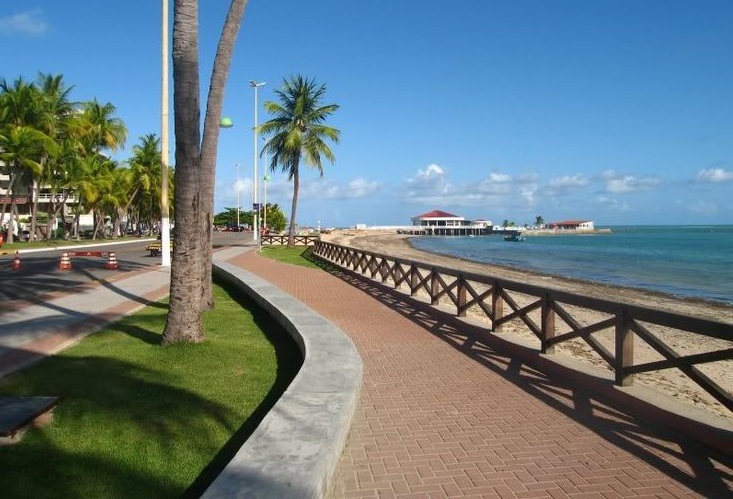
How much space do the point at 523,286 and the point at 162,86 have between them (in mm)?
15775

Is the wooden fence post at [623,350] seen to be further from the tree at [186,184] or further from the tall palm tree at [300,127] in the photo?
the tall palm tree at [300,127]

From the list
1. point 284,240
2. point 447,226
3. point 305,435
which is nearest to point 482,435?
point 305,435

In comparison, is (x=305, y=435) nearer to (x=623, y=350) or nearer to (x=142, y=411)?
(x=142, y=411)

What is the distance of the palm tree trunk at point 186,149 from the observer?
718cm

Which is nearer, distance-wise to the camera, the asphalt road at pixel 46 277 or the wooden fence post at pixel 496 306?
the wooden fence post at pixel 496 306

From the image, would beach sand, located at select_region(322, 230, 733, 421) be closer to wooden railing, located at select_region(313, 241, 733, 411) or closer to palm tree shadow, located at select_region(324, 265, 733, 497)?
wooden railing, located at select_region(313, 241, 733, 411)

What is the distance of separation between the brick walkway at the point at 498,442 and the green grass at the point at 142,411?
1110 millimetres

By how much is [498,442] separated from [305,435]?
1718 millimetres

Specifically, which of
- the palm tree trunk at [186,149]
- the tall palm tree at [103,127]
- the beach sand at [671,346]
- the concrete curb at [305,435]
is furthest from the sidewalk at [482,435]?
the tall palm tree at [103,127]

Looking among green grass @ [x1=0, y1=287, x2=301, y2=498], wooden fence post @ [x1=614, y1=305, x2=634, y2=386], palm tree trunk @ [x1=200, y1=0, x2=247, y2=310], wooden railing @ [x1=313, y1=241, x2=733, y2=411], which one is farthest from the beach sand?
palm tree trunk @ [x1=200, y1=0, x2=247, y2=310]

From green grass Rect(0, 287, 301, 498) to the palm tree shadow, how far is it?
2773 millimetres

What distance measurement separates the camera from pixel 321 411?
4684mm

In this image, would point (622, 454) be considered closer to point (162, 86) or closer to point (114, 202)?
point (162, 86)

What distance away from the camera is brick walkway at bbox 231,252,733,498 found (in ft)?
12.9
